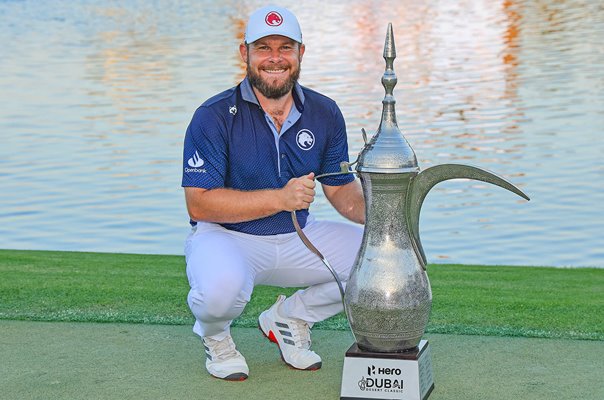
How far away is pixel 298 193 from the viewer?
174 inches

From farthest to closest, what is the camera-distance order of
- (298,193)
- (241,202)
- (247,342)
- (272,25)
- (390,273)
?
(247,342) < (272,25) < (241,202) < (298,193) < (390,273)

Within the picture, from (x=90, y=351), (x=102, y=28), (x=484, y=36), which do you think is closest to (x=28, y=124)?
(x=90, y=351)

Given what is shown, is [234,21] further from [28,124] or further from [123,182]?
[123,182]

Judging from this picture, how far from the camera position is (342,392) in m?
4.33

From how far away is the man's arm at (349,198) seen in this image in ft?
16.4

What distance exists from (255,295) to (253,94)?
164 cm

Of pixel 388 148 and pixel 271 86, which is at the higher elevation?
→ pixel 271 86

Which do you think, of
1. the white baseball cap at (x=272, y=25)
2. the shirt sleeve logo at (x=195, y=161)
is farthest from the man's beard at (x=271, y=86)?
the shirt sleeve logo at (x=195, y=161)

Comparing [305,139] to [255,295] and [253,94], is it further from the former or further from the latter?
[255,295]

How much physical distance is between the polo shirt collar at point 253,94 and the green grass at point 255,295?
3.52ft

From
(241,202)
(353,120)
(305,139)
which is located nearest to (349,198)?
(305,139)

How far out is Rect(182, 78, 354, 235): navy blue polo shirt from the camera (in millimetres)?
4762

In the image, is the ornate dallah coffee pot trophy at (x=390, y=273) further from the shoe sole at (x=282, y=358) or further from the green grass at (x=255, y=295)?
the green grass at (x=255, y=295)

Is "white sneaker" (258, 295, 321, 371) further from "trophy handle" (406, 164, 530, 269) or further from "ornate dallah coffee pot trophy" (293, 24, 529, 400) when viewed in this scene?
"trophy handle" (406, 164, 530, 269)
